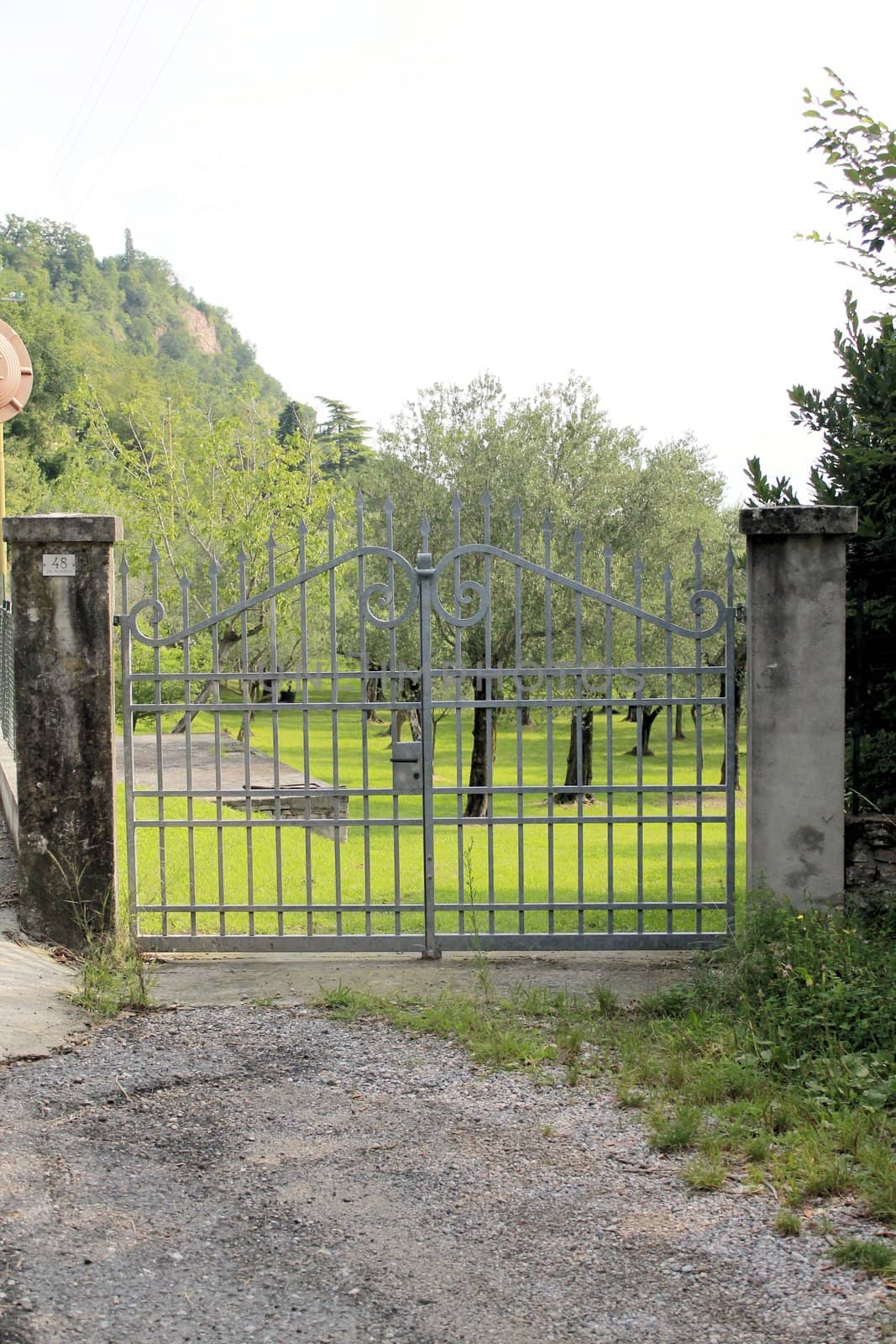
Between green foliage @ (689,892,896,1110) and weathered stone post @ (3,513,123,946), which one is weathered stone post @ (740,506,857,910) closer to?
green foliage @ (689,892,896,1110)

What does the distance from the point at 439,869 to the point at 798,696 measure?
8895 millimetres

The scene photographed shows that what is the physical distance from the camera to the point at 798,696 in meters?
6.43

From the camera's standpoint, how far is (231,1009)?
601cm

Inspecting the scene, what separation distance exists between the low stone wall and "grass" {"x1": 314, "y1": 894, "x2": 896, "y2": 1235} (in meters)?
0.35

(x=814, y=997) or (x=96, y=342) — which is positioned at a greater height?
(x=96, y=342)

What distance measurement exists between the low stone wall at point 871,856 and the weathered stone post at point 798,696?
0.55ft

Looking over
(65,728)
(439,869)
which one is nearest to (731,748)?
(65,728)

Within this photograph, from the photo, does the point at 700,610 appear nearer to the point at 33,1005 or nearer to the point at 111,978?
the point at 111,978

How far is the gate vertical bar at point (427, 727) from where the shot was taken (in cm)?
652

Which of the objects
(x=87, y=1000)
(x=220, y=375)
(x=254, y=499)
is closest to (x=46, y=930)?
(x=87, y=1000)

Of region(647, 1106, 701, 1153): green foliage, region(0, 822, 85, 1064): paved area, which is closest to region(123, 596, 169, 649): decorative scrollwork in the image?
region(0, 822, 85, 1064): paved area

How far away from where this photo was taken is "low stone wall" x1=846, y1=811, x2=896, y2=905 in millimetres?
6566

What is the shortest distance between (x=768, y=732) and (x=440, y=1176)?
3184 mm

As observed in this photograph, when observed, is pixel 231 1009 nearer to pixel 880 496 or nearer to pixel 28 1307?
pixel 28 1307
